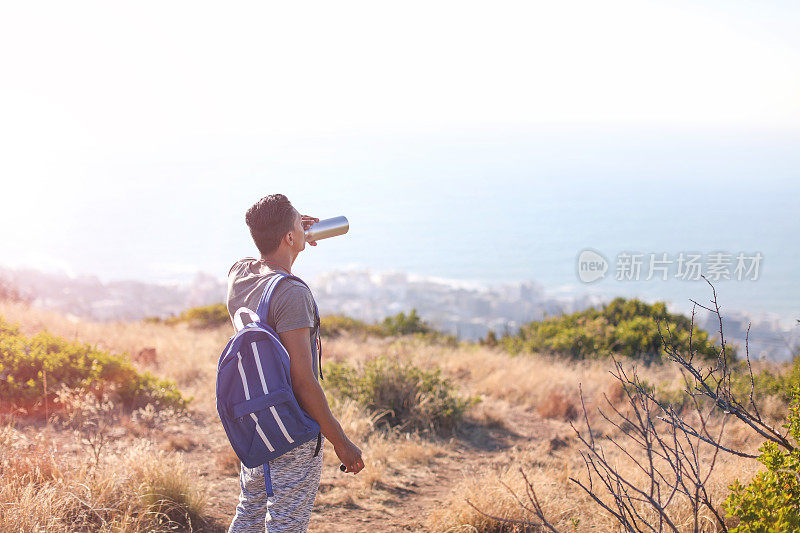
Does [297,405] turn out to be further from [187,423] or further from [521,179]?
[521,179]

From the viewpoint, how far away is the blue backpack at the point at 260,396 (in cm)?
232

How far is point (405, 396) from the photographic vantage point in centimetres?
664

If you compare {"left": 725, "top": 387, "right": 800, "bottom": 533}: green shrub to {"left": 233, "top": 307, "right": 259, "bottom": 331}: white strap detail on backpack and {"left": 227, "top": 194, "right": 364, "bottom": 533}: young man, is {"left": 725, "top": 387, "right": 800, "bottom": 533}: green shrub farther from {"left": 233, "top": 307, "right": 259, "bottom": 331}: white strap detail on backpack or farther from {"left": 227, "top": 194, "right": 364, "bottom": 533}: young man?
{"left": 233, "top": 307, "right": 259, "bottom": 331}: white strap detail on backpack

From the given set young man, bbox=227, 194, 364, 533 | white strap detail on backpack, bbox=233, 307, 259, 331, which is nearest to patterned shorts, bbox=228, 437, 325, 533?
young man, bbox=227, 194, 364, 533

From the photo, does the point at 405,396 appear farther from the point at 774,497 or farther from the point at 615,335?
the point at 615,335

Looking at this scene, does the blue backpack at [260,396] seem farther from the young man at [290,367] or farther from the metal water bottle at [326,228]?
the metal water bottle at [326,228]

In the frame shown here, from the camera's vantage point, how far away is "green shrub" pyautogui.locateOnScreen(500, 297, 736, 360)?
9914 millimetres

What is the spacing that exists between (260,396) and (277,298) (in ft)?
1.31

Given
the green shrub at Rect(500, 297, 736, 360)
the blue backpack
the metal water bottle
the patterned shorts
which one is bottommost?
the green shrub at Rect(500, 297, 736, 360)

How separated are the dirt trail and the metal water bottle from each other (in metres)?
2.32

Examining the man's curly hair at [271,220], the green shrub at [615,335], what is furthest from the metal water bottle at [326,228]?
the green shrub at [615,335]

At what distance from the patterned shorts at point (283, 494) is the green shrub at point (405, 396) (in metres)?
3.87

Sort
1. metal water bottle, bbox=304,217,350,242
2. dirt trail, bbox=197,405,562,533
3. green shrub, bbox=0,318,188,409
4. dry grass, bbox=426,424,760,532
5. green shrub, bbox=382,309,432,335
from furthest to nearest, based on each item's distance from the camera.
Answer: green shrub, bbox=382,309,432,335
green shrub, bbox=0,318,188,409
dirt trail, bbox=197,405,562,533
dry grass, bbox=426,424,760,532
metal water bottle, bbox=304,217,350,242

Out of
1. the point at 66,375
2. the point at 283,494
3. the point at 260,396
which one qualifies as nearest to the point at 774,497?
the point at 283,494
